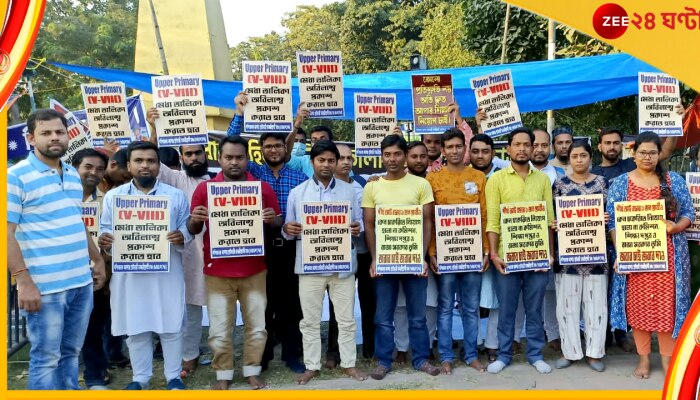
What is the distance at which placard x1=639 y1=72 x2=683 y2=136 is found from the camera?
5.42 meters

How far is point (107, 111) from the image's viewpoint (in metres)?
5.55

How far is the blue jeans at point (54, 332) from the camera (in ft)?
13.6

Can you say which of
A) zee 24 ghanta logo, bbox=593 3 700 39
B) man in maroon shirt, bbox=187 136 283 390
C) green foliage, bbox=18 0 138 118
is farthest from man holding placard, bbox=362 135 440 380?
green foliage, bbox=18 0 138 118

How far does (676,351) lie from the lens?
13.1 ft

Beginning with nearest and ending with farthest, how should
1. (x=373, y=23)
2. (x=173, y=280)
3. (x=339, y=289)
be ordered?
(x=173, y=280) → (x=339, y=289) → (x=373, y=23)

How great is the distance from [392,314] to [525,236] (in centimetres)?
114

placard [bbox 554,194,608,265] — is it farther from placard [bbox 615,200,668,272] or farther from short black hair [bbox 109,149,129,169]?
short black hair [bbox 109,149,129,169]

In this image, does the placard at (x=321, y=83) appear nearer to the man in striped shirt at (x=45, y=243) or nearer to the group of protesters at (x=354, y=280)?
the group of protesters at (x=354, y=280)

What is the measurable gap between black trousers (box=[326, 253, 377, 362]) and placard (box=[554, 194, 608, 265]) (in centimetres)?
146

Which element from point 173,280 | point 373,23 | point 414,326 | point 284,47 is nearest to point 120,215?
point 173,280

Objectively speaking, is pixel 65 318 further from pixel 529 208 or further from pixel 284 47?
pixel 284 47

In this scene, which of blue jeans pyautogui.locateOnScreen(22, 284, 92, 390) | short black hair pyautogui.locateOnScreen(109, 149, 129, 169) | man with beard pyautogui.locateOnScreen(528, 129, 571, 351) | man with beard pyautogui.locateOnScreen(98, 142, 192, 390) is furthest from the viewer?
man with beard pyautogui.locateOnScreen(528, 129, 571, 351)

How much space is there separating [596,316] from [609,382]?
48cm

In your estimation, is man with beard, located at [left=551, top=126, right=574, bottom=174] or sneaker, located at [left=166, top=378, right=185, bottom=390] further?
man with beard, located at [left=551, top=126, right=574, bottom=174]
